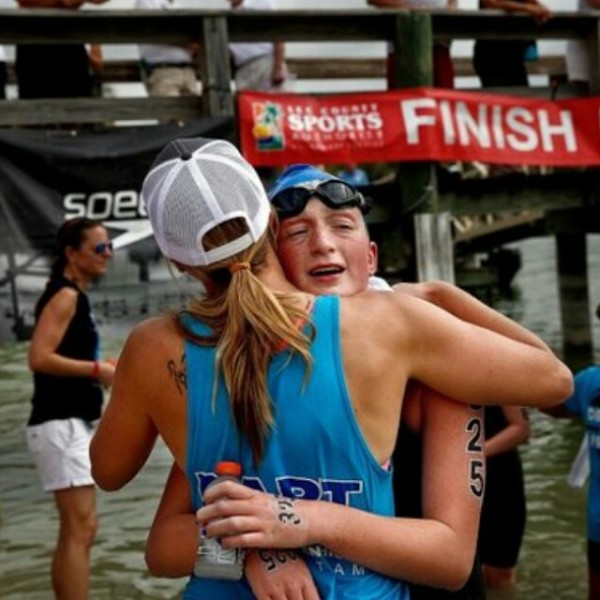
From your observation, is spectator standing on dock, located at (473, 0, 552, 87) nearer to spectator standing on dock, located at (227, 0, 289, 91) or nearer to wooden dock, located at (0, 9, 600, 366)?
wooden dock, located at (0, 9, 600, 366)

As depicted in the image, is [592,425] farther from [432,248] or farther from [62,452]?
[432,248]

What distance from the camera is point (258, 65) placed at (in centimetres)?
897

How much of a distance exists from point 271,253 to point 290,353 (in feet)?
0.85

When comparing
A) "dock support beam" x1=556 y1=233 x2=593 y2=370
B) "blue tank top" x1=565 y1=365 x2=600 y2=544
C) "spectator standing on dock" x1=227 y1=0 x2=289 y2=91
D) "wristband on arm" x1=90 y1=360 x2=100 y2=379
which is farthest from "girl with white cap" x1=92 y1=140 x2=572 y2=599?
"dock support beam" x1=556 y1=233 x2=593 y2=370

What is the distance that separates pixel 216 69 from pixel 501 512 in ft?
11.3

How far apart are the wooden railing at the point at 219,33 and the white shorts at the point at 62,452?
95.2 inches

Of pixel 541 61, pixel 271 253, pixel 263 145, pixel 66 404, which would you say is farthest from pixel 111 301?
pixel 271 253

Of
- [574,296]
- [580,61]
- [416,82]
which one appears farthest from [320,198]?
[574,296]

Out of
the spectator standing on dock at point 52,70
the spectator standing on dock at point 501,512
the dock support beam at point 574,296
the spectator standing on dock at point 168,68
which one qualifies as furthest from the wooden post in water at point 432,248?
the dock support beam at point 574,296

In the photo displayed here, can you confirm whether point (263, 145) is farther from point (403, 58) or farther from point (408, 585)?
point (408, 585)

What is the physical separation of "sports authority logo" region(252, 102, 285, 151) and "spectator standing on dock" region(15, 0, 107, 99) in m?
1.12

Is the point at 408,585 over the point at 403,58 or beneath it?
beneath

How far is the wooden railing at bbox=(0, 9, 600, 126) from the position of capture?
761 centimetres

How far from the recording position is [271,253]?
2445 mm
